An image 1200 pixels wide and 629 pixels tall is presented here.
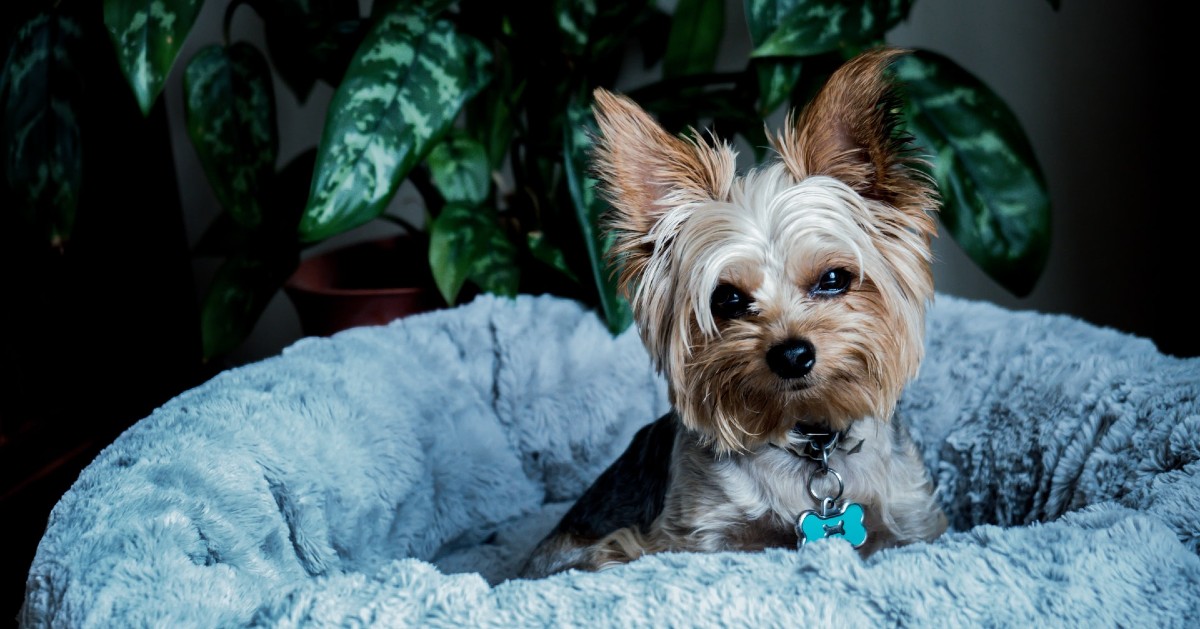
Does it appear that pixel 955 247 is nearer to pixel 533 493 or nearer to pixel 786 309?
pixel 533 493

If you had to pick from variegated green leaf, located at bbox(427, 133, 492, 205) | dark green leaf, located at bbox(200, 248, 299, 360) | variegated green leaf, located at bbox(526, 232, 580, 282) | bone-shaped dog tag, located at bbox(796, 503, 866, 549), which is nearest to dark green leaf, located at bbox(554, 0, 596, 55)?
variegated green leaf, located at bbox(427, 133, 492, 205)

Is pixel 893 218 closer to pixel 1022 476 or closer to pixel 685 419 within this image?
pixel 685 419

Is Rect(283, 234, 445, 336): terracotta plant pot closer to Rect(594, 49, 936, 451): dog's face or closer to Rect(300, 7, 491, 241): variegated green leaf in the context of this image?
Rect(300, 7, 491, 241): variegated green leaf

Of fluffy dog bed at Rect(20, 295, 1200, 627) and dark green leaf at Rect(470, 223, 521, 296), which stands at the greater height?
dark green leaf at Rect(470, 223, 521, 296)

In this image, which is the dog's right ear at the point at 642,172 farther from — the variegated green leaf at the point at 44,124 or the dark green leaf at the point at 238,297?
the variegated green leaf at the point at 44,124

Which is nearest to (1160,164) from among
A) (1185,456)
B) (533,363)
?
(1185,456)

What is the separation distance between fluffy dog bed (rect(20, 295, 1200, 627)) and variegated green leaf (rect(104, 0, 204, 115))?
1.91 ft

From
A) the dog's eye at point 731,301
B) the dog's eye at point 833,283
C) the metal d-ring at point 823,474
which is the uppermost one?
the dog's eye at point 833,283

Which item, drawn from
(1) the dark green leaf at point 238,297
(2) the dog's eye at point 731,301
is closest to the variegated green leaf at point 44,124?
(1) the dark green leaf at point 238,297

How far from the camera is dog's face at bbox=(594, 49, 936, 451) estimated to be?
1312 millimetres

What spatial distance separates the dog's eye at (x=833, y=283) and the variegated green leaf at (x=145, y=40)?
1.28 m

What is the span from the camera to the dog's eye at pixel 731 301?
138 cm

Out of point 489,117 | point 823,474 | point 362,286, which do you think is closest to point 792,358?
point 823,474

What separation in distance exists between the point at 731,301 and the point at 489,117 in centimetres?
118
